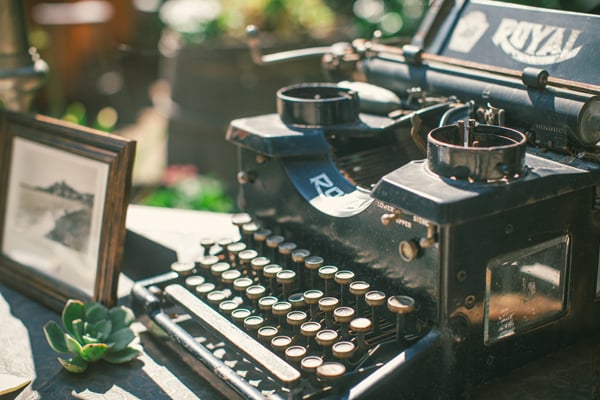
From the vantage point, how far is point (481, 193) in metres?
1.64

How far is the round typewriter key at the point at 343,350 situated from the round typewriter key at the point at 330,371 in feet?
0.10

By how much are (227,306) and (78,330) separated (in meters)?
0.39

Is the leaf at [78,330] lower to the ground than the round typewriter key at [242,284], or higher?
lower

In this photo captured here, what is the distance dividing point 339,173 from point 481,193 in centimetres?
66

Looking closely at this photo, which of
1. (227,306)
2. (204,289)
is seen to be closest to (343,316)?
(227,306)

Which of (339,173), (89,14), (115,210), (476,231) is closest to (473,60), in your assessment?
(339,173)

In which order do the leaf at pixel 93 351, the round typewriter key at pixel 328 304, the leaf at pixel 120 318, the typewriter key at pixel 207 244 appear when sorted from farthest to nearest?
the typewriter key at pixel 207 244, the leaf at pixel 120 318, the leaf at pixel 93 351, the round typewriter key at pixel 328 304

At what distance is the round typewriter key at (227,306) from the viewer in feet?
6.90

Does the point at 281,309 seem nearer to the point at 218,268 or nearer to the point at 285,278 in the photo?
the point at 285,278

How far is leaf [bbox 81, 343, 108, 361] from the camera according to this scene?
6.60 ft

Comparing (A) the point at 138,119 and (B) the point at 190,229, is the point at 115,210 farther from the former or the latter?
(A) the point at 138,119

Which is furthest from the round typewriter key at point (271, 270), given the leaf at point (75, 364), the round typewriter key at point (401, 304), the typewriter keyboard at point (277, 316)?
the leaf at point (75, 364)

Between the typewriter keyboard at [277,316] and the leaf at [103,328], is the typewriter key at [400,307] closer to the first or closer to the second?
the typewriter keyboard at [277,316]

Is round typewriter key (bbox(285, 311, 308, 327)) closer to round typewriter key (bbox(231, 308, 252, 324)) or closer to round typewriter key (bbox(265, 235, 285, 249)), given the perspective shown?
round typewriter key (bbox(231, 308, 252, 324))
